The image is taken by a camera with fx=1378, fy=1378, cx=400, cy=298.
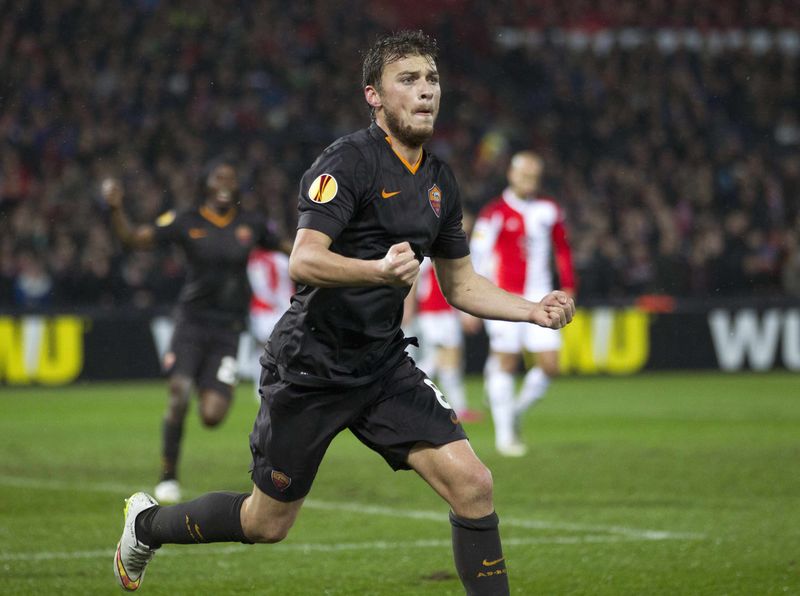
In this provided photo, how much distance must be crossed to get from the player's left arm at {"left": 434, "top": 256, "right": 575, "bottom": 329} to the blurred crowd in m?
15.3

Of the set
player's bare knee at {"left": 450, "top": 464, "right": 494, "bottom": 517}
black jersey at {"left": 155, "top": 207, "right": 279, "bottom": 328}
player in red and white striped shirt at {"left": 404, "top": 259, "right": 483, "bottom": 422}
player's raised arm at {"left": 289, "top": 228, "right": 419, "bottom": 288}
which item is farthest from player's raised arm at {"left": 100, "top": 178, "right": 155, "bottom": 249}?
player in red and white striped shirt at {"left": 404, "top": 259, "right": 483, "bottom": 422}

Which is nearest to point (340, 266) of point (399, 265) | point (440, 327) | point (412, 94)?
point (399, 265)

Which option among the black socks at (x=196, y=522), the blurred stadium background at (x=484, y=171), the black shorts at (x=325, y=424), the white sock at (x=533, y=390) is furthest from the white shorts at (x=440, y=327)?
the black shorts at (x=325, y=424)

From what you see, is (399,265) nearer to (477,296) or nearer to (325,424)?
(325,424)

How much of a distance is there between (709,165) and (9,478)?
1903cm

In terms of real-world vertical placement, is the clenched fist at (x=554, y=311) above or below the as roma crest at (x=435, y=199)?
below

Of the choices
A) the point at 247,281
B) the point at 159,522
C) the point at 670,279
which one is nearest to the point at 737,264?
the point at 670,279

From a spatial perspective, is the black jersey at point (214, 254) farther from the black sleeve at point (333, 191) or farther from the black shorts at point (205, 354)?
the black sleeve at point (333, 191)

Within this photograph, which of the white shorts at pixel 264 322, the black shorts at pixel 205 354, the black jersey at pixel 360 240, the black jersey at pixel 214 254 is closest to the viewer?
the black jersey at pixel 360 240

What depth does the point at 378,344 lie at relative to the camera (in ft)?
17.1

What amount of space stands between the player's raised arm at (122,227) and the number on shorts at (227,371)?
98 centimetres

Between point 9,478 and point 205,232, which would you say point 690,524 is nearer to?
point 205,232

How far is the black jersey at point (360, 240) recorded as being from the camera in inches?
194

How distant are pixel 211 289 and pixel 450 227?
16.0 ft
